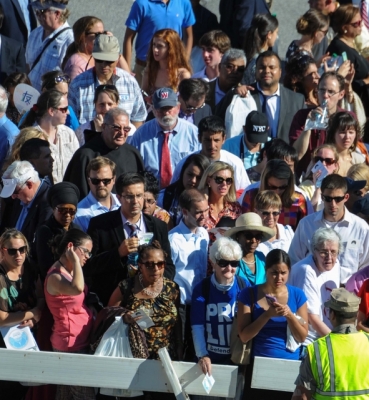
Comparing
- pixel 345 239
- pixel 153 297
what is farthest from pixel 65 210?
pixel 345 239

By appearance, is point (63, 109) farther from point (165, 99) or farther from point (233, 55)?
point (233, 55)

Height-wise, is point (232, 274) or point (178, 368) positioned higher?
point (232, 274)

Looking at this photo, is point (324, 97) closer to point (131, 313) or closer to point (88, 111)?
point (88, 111)

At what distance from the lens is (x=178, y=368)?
8211 millimetres

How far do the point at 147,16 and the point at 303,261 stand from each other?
16.8 feet

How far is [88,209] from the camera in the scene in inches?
366

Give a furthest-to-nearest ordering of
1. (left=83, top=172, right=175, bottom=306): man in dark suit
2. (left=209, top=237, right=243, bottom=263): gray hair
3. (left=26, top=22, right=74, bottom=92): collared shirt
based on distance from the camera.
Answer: (left=26, top=22, right=74, bottom=92): collared shirt < (left=83, top=172, right=175, bottom=306): man in dark suit < (left=209, top=237, right=243, bottom=263): gray hair

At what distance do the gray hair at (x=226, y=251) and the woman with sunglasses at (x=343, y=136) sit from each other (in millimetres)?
2281

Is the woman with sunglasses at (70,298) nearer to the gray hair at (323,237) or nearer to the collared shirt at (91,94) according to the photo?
the gray hair at (323,237)

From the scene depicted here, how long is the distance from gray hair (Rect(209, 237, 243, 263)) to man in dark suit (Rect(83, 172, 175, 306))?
1.45ft

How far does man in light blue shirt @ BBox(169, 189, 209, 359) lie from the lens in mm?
8914

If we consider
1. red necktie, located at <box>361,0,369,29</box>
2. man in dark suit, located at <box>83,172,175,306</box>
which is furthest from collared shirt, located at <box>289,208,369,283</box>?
red necktie, located at <box>361,0,369,29</box>

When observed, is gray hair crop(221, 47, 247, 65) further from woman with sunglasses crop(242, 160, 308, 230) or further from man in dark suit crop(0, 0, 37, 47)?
man in dark suit crop(0, 0, 37, 47)

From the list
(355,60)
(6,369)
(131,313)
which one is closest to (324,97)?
(355,60)
